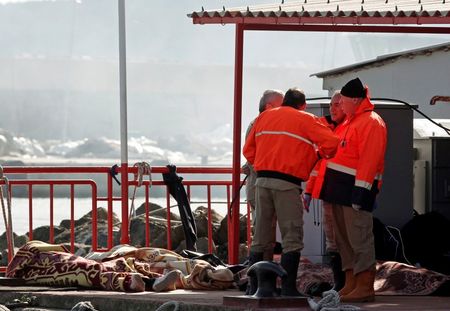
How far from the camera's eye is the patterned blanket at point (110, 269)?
41.0 feet

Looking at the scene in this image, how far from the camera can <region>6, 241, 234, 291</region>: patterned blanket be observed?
12.5 m

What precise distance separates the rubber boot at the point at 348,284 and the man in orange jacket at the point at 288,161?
54 cm

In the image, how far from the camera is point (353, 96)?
11.4m

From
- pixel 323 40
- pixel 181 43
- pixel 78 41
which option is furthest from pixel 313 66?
pixel 78 41

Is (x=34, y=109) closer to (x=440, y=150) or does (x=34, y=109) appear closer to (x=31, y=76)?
(x=31, y=76)

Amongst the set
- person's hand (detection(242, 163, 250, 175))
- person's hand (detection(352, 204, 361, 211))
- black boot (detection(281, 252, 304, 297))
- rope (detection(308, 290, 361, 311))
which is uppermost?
person's hand (detection(242, 163, 250, 175))

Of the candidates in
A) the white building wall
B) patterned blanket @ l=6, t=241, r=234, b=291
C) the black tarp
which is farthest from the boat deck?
the white building wall

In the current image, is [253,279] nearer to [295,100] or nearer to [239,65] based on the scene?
[295,100]

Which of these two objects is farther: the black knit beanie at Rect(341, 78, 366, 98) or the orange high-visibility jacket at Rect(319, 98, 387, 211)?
the black knit beanie at Rect(341, 78, 366, 98)

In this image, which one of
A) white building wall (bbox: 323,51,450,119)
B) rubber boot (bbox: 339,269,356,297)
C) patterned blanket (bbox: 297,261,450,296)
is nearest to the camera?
rubber boot (bbox: 339,269,356,297)

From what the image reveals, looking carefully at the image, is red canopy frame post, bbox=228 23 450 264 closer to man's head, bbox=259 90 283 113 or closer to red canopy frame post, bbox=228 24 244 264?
red canopy frame post, bbox=228 24 244 264

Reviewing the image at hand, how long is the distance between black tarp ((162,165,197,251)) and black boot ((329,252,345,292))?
4.31 meters

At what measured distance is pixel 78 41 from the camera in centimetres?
15025

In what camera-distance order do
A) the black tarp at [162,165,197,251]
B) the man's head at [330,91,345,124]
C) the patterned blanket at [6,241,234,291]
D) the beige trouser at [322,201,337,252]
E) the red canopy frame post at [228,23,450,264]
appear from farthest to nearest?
the black tarp at [162,165,197,251]
the red canopy frame post at [228,23,450,264]
the patterned blanket at [6,241,234,291]
the man's head at [330,91,345,124]
the beige trouser at [322,201,337,252]
